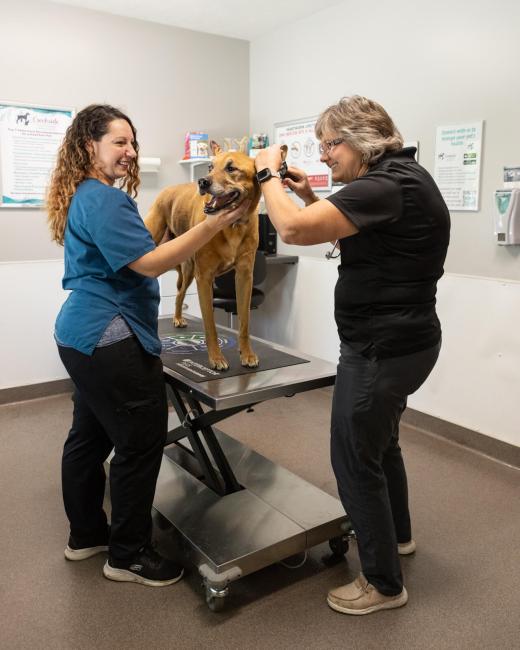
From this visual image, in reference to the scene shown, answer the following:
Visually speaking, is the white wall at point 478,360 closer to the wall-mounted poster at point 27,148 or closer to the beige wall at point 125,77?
the beige wall at point 125,77

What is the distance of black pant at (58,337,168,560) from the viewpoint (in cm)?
174

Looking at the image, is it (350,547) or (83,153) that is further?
(350,547)

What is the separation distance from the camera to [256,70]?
4.34 m

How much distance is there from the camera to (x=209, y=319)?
6.86 ft

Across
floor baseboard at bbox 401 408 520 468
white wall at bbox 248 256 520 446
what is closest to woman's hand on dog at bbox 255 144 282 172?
white wall at bbox 248 256 520 446

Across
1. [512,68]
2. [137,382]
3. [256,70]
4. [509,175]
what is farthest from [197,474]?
[256,70]

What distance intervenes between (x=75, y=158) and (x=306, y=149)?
8.21 feet

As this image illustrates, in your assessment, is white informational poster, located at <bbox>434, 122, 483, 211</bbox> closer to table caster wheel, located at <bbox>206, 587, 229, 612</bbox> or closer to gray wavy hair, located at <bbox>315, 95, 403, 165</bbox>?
gray wavy hair, located at <bbox>315, 95, 403, 165</bbox>

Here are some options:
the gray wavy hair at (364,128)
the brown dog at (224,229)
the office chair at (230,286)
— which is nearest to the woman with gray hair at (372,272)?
the gray wavy hair at (364,128)

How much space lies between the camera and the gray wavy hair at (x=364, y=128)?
1.58 m

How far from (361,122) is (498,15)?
5.32 ft

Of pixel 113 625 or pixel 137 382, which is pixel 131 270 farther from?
pixel 113 625

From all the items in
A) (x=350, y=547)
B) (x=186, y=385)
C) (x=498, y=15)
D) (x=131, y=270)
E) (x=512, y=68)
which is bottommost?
(x=350, y=547)

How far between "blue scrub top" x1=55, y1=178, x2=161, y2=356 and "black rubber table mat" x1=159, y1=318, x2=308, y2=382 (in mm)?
322
